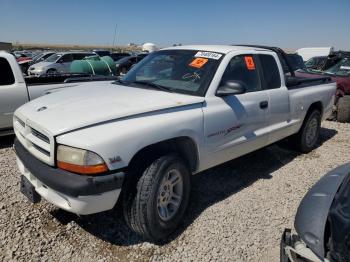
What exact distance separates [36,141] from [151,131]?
101 cm

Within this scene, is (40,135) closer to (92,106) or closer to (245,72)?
(92,106)

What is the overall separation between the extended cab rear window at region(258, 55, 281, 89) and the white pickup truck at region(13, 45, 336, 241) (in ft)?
0.05

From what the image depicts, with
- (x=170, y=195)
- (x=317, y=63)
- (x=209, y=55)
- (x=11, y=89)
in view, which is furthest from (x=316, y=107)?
(x=317, y=63)

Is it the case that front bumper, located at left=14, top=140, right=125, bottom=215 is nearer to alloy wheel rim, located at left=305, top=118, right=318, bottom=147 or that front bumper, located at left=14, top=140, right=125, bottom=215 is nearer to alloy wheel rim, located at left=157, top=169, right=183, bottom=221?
alloy wheel rim, located at left=157, top=169, right=183, bottom=221

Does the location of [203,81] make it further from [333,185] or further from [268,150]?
[268,150]

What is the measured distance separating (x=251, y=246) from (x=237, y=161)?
2.28 meters

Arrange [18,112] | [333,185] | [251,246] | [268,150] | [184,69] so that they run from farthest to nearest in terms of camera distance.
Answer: [268,150], [184,69], [18,112], [251,246], [333,185]

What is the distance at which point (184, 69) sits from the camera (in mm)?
3979

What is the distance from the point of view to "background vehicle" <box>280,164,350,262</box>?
1.95 meters

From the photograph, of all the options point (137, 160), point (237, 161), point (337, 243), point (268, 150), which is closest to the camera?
point (337, 243)

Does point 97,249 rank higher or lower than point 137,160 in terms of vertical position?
lower

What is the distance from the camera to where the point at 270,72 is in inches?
186

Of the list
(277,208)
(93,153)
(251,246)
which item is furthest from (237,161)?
(93,153)

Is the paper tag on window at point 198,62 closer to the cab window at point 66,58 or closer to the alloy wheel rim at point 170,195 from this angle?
the alloy wheel rim at point 170,195
